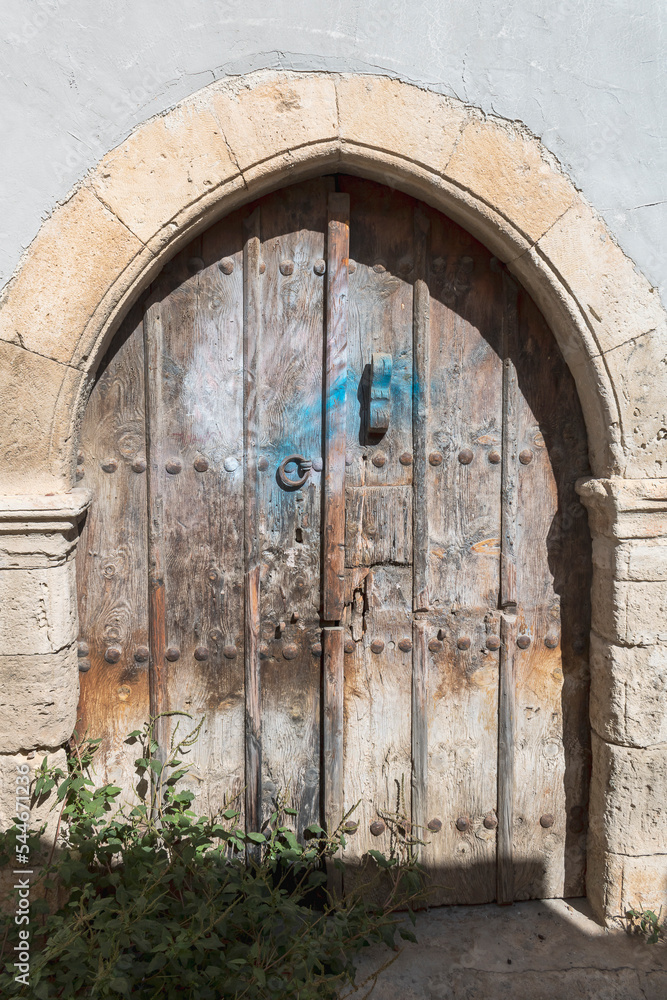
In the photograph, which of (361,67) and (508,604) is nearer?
(361,67)

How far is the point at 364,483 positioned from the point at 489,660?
68 centimetres

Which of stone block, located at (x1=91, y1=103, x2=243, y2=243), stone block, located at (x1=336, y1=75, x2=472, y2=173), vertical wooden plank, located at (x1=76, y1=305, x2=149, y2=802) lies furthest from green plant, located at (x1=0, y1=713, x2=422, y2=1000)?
stone block, located at (x1=336, y1=75, x2=472, y2=173)

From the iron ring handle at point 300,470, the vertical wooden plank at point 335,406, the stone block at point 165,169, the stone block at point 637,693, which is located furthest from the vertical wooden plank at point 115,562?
the stone block at point 637,693

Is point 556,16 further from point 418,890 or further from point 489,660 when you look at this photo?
point 418,890

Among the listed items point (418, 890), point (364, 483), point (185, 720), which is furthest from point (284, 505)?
point (418, 890)

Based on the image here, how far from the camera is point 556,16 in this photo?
192cm

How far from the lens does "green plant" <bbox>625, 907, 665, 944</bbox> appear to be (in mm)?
2111

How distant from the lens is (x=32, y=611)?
1825 millimetres

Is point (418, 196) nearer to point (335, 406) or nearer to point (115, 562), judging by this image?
point (335, 406)

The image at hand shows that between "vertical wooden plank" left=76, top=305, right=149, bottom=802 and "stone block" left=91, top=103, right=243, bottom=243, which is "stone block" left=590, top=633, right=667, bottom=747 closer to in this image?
"vertical wooden plank" left=76, top=305, right=149, bottom=802

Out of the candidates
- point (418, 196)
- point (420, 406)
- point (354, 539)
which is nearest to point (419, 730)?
point (354, 539)

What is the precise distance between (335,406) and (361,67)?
886mm

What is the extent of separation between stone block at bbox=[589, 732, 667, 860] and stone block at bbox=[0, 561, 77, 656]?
1.62 meters

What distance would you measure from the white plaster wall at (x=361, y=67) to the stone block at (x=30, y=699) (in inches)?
38.2
